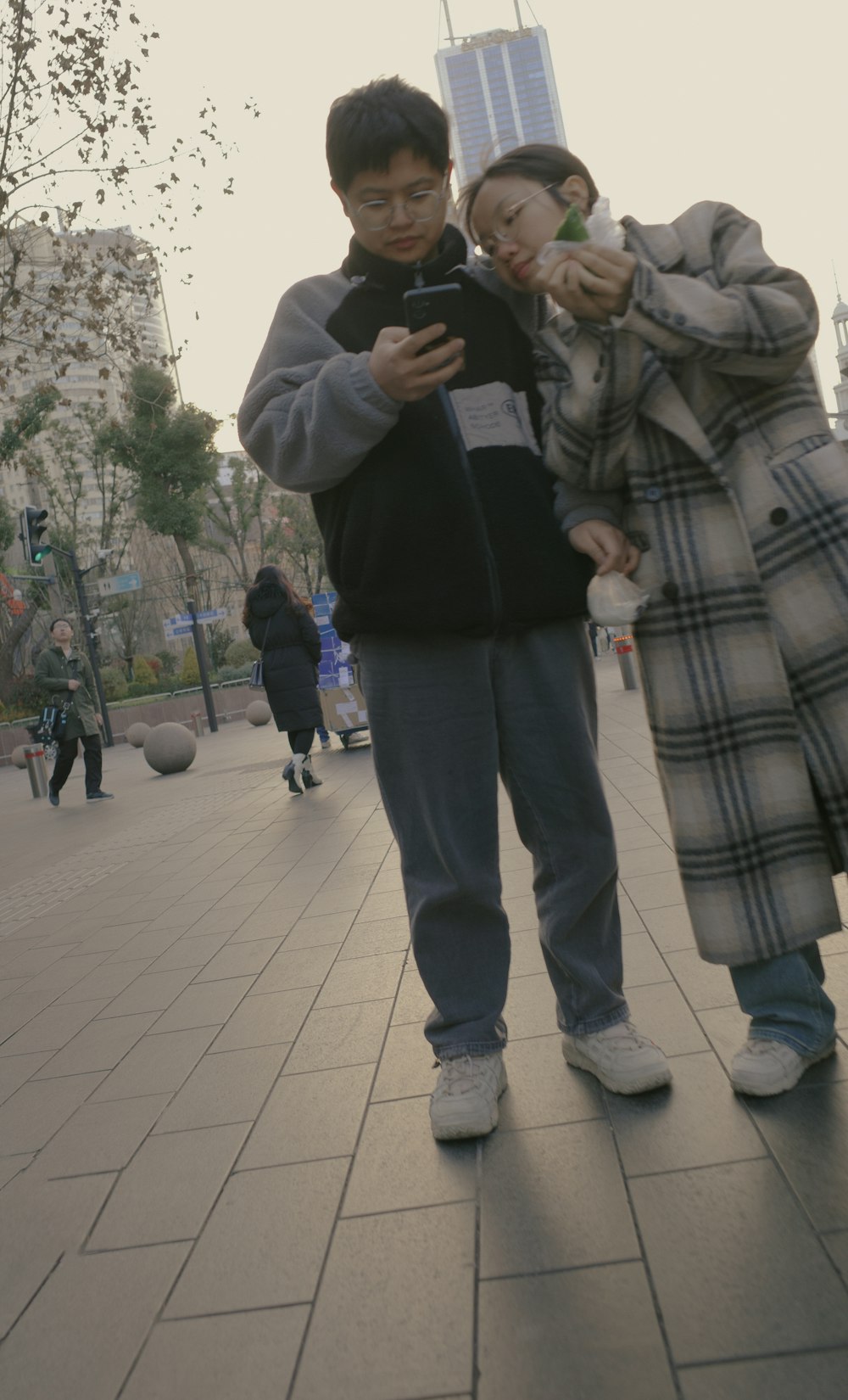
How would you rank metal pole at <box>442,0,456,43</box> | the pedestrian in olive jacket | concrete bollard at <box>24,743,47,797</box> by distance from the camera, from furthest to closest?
1. metal pole at <box>442,0,456,43</box>
2. concrete bollard at <box>24,743,47,797</box>
3. the pedestrian in olive jacket

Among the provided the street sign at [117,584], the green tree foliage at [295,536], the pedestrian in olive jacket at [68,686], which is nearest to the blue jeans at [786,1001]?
the pedestrian in olive jacket at [68,686]

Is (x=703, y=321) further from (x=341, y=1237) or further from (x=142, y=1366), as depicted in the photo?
(x=142, y=1366)

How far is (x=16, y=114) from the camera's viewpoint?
11.4 m


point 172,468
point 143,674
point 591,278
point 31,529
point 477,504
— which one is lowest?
point 143,674

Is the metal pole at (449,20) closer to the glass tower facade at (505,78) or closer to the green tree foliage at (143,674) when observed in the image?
the glass tower facade at (505,78)

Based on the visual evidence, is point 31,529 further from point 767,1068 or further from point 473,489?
point 767,1068

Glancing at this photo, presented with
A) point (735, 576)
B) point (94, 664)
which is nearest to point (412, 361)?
point (735, 576)

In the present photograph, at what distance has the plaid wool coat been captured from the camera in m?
2.28

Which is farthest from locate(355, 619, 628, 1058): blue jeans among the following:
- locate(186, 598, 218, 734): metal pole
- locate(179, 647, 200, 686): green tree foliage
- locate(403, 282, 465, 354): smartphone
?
locate(179, 647, 200, 686): green tree foliage

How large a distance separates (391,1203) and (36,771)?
15.2 meters

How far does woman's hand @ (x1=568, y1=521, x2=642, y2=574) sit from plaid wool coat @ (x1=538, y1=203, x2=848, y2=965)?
0.03 m

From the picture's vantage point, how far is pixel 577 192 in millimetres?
2439

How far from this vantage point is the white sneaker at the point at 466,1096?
2635mm

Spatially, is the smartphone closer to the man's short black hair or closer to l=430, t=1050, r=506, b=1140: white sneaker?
the man's short black hair
